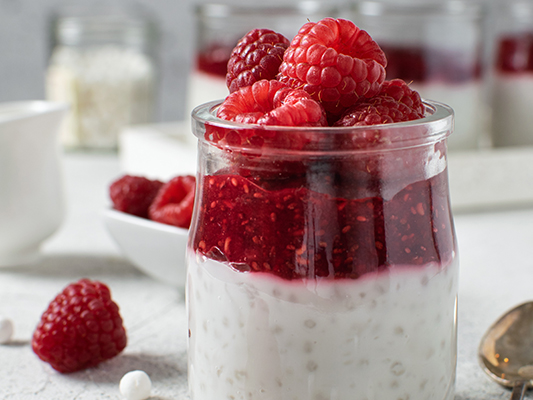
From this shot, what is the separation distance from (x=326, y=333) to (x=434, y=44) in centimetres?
86

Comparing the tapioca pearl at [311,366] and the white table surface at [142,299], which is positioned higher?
the tapioca pearl at [311,366]

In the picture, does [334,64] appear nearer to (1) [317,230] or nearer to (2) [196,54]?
(1) [317,230]

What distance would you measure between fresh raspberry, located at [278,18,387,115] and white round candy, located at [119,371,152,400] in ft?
0.90

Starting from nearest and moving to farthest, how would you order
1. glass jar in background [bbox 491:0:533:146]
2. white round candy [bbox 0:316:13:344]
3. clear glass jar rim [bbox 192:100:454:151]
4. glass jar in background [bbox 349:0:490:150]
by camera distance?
clear glass jar rim [bbox 192:100:454:151] → white round candy [bbox 0:316:13:344] → glass jar in background [bbox 349:0:490:150] → glass jar in background [bbox 491:0:533:146]

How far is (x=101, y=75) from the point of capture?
1.52 m

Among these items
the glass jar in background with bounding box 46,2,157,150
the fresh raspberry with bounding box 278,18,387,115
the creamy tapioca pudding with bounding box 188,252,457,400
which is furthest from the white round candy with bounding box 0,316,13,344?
the glass jar in background with bounding box 46,2,157,150

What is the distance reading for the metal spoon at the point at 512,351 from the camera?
55cm

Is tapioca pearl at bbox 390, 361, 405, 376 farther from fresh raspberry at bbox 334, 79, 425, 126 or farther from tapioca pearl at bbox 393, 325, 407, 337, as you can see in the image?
fresh raspberry at bbox 334, 79, 425, 126

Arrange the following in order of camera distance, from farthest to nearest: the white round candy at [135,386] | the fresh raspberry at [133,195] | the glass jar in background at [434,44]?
the glass jar in background at [434,44]
the fresh raspberry at [133,195]
the white round candy at [135,386]

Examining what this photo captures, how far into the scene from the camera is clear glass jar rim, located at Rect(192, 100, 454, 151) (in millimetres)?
393

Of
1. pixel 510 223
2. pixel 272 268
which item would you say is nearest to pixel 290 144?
pixel 272 268

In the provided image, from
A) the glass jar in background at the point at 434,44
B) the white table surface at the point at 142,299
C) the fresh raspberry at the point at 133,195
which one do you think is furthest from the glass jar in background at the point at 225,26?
the fresh raspberry at the point at 133,195

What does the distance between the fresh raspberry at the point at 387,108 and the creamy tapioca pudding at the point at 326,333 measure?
0.10m

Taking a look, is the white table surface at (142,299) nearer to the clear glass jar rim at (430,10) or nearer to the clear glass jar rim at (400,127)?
the clear glass jar rim at (400,127)
